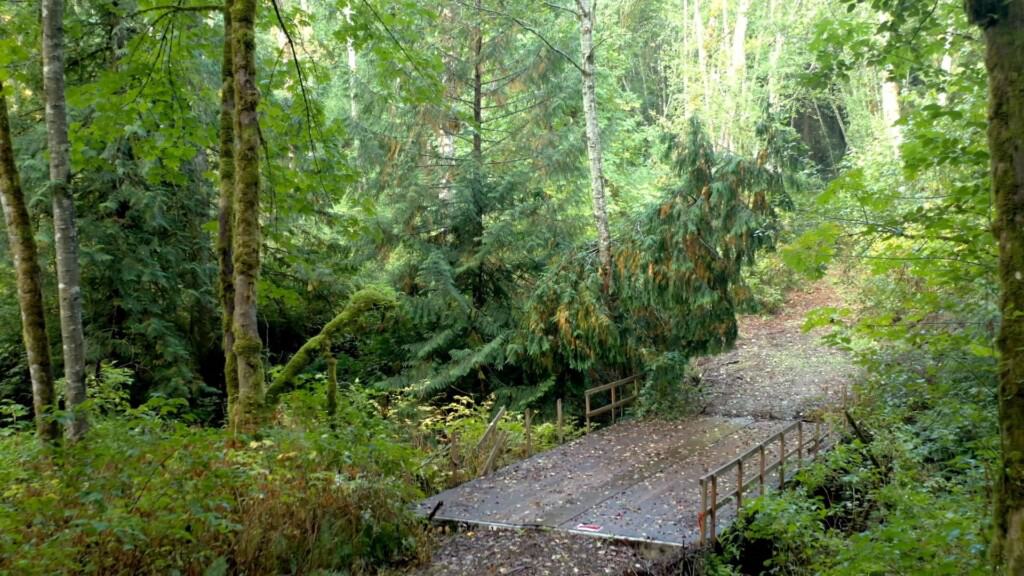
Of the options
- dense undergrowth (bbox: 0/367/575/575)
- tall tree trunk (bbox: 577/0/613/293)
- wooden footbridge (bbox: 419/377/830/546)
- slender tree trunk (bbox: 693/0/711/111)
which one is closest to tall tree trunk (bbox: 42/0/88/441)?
dense undergrowth (bbox: 0/367/575/575)

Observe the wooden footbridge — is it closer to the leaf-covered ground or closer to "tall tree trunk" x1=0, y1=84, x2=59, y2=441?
the leaf-covered ground

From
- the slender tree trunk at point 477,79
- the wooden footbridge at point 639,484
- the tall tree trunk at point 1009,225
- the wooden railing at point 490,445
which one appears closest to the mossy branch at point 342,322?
the wooden footbridge at point 639,484

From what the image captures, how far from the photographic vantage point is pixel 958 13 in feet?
21.0

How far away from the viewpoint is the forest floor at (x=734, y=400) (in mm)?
7203

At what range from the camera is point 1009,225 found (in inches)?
143

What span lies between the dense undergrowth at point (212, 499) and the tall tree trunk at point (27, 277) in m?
0.62

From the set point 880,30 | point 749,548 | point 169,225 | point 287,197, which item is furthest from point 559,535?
point 169,225

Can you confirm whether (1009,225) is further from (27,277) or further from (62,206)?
(62,206)

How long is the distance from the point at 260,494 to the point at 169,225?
815 centimetres

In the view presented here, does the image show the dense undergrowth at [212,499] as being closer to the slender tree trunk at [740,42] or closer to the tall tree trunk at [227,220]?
the tall tree trunk at [227,220]

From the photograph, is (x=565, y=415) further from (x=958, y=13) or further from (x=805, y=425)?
(x=958, y=13)

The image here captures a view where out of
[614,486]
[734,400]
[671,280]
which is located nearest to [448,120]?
[671,280]

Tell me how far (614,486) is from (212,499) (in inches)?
239

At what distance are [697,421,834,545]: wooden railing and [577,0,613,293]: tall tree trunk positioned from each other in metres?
4.77
